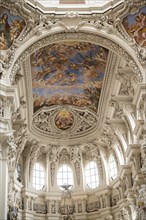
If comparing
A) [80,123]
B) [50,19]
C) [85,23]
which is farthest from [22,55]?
[80,123]

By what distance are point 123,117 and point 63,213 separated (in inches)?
291

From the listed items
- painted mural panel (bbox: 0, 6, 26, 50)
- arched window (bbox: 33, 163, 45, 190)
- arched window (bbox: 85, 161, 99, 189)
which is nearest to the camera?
painted mural panel (bbox: 0, 6, 26, 50)

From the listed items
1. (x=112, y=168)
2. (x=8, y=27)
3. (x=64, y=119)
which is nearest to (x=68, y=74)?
(x=64, y=119)

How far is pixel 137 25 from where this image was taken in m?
17.9

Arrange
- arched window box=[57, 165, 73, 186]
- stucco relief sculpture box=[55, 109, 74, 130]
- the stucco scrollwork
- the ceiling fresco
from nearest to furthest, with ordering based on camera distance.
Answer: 1. the ceiling fresco
2. the stucco scrollwork
3. stucco relief sculpture box=[55, 109, 74, 130]
4. arched window box=[57, 165, 73, 186]

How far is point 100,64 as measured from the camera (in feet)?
69.2

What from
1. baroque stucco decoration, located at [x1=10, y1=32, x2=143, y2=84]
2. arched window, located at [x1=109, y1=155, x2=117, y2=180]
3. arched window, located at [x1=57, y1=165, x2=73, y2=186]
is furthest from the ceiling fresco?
arched window, located at [x1=57, y1=165, x2=73, y2=186]

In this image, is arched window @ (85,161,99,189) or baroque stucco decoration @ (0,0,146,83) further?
arched window @ (85,161,99,189)

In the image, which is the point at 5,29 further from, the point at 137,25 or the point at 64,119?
the point at 64,119

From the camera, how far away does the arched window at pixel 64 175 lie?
27.1 meters

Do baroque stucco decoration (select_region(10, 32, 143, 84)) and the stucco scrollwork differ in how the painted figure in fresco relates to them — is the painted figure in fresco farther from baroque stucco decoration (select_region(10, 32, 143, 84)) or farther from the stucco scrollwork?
the stucco scrollwork

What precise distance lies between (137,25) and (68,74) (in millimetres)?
5856

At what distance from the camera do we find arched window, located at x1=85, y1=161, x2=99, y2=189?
87.8ft

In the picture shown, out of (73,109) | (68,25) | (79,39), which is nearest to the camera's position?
(68,25)
